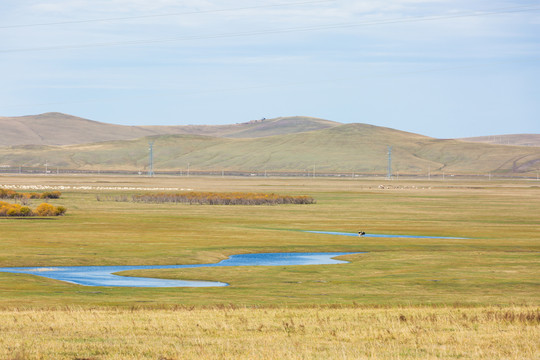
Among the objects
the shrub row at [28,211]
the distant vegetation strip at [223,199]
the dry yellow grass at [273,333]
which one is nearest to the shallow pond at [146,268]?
the dry yellow grass at [273,333]

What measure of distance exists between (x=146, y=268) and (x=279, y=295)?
11.3m

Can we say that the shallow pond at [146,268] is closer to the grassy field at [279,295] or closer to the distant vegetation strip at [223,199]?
the grassy field at [279,295]

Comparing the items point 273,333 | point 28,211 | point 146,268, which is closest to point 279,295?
point 273,333

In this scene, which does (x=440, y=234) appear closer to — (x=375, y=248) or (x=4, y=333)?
(x=375, y=248)

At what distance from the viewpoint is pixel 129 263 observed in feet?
131

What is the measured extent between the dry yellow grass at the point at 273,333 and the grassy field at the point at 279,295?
49 mm

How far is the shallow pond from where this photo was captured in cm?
3375

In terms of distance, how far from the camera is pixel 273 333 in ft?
65.1

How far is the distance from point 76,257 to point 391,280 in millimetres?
16099

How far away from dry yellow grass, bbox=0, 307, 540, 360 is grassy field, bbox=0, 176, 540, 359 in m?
0.05

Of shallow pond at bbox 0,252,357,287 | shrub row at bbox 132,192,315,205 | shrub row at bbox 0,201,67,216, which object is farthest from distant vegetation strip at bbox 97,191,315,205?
shallow pond at bbox 0,252,357,287

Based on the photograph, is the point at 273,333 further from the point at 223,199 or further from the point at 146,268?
the point at 223,199

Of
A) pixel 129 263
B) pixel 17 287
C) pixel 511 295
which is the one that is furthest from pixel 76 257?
pixel 511 295

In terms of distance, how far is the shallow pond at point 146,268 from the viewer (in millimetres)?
33750
